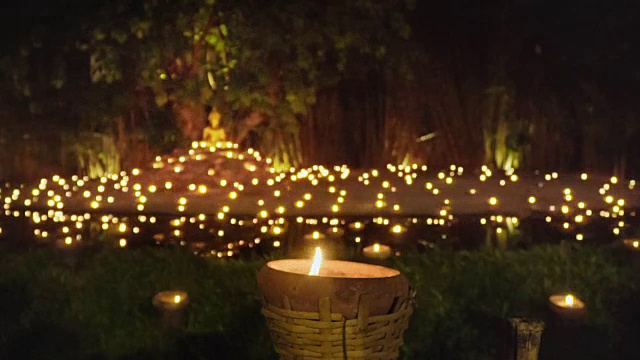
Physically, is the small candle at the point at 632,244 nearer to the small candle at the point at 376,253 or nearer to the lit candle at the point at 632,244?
the lit candle at the point at 632,244

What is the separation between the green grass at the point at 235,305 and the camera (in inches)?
118

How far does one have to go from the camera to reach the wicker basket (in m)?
1.85

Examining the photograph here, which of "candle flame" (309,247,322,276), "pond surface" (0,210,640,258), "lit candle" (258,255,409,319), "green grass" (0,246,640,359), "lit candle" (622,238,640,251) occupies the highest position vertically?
"candle flame" (309,247,322,276)

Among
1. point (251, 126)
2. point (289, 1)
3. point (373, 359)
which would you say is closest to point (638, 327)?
point (373, 359)

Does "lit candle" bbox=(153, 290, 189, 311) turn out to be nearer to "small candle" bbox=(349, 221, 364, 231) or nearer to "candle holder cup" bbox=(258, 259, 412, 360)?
"candle holder cup" bbox=(258, 259, 412, 360)

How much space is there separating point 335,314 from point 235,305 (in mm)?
1424

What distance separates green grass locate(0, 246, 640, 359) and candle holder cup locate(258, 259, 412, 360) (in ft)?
3.59

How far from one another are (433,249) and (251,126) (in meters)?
2.87

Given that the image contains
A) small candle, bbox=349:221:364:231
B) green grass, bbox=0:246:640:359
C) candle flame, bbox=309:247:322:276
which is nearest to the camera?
candle flame, bbox=309:247:322:276

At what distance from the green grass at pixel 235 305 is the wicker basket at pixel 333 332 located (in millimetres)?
1090

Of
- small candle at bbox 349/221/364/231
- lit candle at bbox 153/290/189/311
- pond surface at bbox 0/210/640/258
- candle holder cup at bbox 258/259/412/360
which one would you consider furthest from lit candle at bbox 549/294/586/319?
small candle at bbox 349/221/364/231

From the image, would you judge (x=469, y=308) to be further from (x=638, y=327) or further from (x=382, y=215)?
(x=382, y=215)

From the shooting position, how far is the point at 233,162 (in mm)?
6238

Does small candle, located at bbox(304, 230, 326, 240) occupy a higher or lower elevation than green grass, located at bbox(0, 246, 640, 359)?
higher
